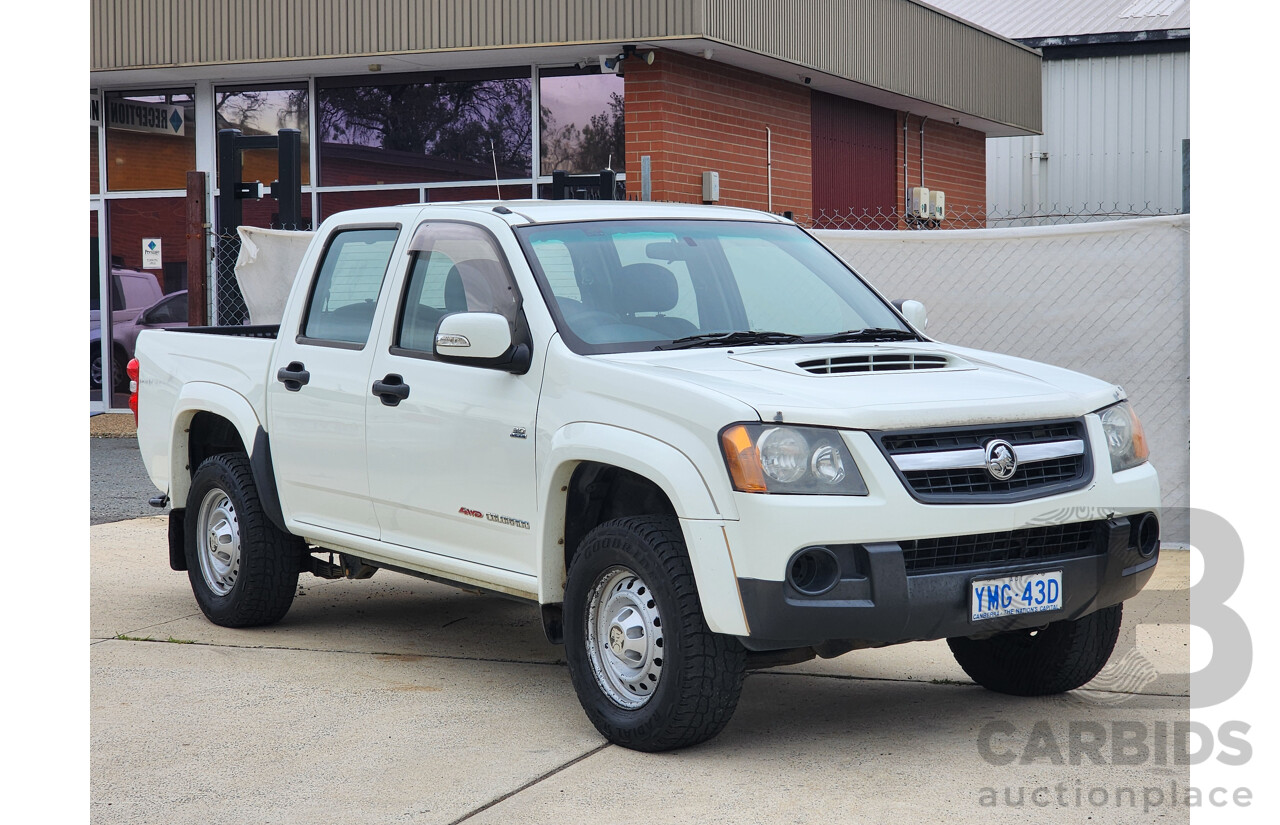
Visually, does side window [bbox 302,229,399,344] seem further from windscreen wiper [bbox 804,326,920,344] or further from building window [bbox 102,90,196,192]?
building window [bbox 102,90,196,192]

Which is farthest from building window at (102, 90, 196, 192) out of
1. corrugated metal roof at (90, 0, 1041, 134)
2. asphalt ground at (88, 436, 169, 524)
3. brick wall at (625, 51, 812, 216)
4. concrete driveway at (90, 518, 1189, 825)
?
concrete driveway at (90, 518, 1189, 825)

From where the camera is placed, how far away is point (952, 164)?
23078mm

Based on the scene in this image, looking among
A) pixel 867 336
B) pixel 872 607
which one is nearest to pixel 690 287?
pixel 867 336

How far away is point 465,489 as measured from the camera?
603 centimetres

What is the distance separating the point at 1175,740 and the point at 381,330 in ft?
11.8

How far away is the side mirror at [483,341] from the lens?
5.62 m

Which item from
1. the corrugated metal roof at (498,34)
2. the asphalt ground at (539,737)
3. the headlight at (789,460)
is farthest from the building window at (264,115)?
the headlight at (789,460)

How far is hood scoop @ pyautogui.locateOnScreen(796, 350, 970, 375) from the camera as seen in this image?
5.43 meters

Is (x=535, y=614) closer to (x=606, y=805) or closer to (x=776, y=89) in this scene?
(x=606, y=805)

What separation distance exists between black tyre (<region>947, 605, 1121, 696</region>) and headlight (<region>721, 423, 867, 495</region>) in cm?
137

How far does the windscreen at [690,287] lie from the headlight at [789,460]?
3.22 ft

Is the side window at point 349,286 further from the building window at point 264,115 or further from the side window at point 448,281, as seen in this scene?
the building window at point 264,115

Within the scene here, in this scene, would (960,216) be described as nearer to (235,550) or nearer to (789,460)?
(235,550)

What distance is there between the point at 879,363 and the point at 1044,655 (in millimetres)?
1398
